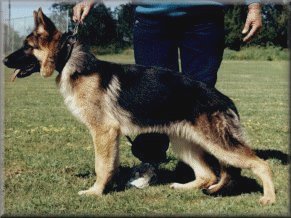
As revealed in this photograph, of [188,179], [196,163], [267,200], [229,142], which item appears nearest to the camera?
[267,200]

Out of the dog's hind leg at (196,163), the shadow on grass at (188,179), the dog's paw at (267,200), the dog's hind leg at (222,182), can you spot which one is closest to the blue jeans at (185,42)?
the dog's hind leg at (196,163)

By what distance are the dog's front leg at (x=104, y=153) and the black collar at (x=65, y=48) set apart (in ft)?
2.76

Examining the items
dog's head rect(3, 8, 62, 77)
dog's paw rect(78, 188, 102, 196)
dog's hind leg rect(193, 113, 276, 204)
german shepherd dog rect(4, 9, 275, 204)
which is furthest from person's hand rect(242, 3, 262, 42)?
dog's paw rect(78, 188, 102, 196)

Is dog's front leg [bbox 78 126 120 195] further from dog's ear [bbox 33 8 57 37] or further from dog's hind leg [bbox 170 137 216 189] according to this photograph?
dog's ear [bbox 33 8 57 37]

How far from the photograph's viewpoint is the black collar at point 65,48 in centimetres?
498

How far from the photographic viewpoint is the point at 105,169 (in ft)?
15.9

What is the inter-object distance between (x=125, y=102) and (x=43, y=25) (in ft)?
4.11

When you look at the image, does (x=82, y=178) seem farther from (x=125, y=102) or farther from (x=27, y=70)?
(x=27, y=70)

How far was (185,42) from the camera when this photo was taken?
5.25 m

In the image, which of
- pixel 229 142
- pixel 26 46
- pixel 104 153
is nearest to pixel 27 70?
pixel 26 46

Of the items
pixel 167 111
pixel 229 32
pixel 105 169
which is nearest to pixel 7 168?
pixel 105 169

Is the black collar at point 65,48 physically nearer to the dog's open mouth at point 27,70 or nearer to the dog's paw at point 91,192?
the dog's open mouth at point 27,70

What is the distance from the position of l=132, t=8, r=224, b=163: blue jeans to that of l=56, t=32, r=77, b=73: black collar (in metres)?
0.85

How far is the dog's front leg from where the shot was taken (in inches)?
190
